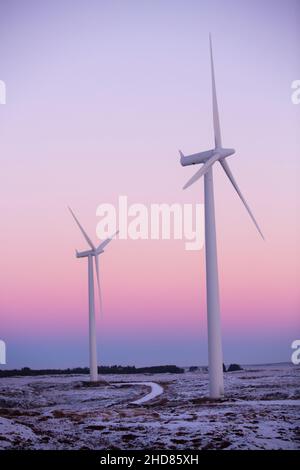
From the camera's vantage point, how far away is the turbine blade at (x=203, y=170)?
4619 cm

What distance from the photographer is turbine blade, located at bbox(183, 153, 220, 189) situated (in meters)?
46.2

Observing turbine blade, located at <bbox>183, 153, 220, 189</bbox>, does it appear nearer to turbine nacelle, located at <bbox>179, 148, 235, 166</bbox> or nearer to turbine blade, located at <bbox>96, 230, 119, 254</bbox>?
turbine nacelle, located at <bbox>179, 148, 235, 166</bbox>

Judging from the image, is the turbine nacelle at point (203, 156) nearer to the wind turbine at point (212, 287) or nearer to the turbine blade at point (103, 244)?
the wind turbine at point (212, 287)

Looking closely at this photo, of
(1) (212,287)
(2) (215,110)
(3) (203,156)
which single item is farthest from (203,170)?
(1) (212,287)

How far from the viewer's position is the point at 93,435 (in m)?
26.8

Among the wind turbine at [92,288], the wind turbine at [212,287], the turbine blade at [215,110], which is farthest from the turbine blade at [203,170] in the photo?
the wind turbine at [92,288]

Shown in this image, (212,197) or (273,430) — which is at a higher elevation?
(212,197)

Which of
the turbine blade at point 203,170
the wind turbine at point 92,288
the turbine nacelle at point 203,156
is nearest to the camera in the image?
the turbine blade at point 203,170
